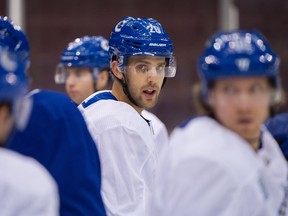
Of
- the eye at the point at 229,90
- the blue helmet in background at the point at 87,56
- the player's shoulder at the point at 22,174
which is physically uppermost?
the eye at the point at 229,90

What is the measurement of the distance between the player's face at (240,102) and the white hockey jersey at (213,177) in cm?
3

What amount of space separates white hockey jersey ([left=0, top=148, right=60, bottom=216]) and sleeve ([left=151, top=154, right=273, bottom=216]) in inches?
16.0

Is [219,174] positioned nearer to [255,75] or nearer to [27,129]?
[255,75]

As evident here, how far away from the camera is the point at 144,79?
4.25 metres

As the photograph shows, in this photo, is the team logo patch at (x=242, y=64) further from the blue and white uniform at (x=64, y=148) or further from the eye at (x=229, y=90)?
the blue and white uniform at (x=64, y=148)

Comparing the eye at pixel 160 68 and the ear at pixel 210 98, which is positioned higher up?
the ear at pixel 210 98

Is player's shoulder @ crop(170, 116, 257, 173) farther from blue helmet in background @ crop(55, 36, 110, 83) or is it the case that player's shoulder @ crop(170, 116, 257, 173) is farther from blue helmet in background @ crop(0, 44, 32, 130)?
blue helmet in background @ crop(55, 36, 110, 83)

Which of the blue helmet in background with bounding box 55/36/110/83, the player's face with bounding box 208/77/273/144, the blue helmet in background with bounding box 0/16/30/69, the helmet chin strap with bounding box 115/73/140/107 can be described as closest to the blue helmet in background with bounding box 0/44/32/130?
the player's face with bounding box 208/77/273/144

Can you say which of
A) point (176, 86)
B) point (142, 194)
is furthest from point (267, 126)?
point (176, 86)

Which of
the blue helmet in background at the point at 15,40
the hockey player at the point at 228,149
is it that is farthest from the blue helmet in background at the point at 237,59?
the blue helmet in background at the point at 15,40

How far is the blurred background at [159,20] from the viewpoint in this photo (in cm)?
902

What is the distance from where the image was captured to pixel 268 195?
2729mm

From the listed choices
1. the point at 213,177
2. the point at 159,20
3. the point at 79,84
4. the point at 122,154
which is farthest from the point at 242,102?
the point at 159,20

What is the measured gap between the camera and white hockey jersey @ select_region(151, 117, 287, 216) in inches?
103
